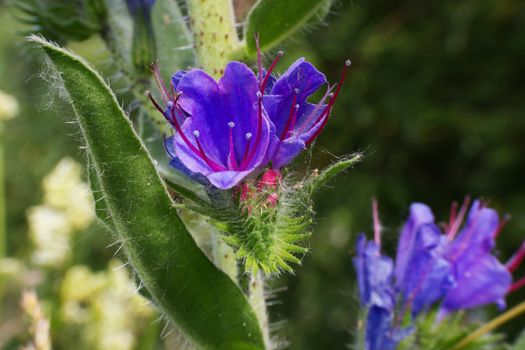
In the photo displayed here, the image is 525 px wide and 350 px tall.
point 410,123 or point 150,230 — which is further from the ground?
point 150,230

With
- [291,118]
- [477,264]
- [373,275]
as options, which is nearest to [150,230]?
[291,118]

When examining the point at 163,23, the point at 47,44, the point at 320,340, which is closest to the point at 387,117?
the point at 320,340

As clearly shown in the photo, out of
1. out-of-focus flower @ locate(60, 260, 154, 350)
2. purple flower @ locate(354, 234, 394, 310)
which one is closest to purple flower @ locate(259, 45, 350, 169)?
purple flower @ locate(354, 234, 394, 310)

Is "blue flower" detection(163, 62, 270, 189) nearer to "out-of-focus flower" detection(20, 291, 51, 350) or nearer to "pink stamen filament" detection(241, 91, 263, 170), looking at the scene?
"pink stamen filament" detection(241, 91, 263, 170)

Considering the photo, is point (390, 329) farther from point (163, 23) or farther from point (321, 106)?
point (163, 23)

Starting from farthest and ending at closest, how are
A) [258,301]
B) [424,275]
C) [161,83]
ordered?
[424,275]
[258,301]
[161,83]

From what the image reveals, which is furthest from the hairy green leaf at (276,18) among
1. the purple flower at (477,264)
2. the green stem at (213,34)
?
the purple flower at (477,264)

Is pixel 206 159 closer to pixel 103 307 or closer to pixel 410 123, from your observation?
pixel 103 307

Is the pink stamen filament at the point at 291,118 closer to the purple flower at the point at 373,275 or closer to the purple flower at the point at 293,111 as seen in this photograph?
the purple flower at the point at 293,111
